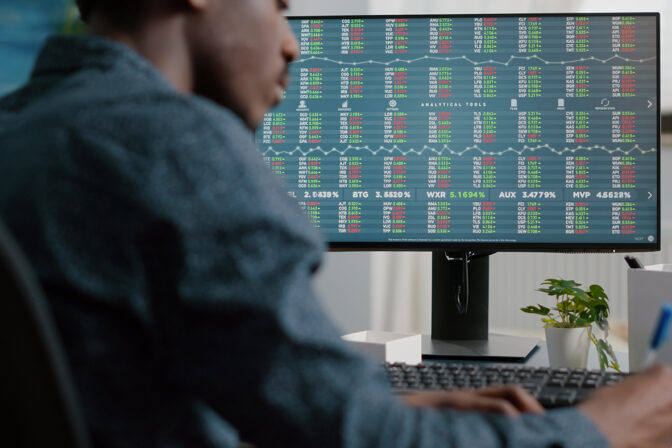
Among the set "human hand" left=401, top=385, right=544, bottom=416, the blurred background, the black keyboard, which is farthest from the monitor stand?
the blurred background

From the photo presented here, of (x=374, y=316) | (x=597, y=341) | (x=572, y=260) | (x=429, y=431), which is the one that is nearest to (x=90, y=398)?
(x=429, y=431)

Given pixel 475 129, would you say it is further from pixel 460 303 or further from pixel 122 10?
pixel 122 10

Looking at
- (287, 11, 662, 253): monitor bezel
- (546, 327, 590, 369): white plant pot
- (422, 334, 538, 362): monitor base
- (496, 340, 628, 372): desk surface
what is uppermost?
(287, 11, 662, 253): monitor bezel

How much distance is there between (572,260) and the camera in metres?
3.00

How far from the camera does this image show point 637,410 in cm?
53

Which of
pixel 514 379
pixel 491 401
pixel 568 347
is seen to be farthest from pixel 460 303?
pixel 491 401

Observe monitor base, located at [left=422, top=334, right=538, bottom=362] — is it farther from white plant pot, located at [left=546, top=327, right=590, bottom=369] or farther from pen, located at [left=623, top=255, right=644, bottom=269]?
pen, located at [left=623, top=255, right=644, bottom=269]

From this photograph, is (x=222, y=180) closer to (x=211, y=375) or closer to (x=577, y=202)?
(x=211, y=375)

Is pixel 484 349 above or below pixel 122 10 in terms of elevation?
below

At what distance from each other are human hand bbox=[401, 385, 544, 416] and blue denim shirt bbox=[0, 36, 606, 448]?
0.32ft

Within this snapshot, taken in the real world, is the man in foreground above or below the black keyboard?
above

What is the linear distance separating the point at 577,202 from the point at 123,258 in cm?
92

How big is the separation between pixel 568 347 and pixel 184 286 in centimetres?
82

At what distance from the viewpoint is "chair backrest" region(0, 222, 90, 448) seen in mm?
322
